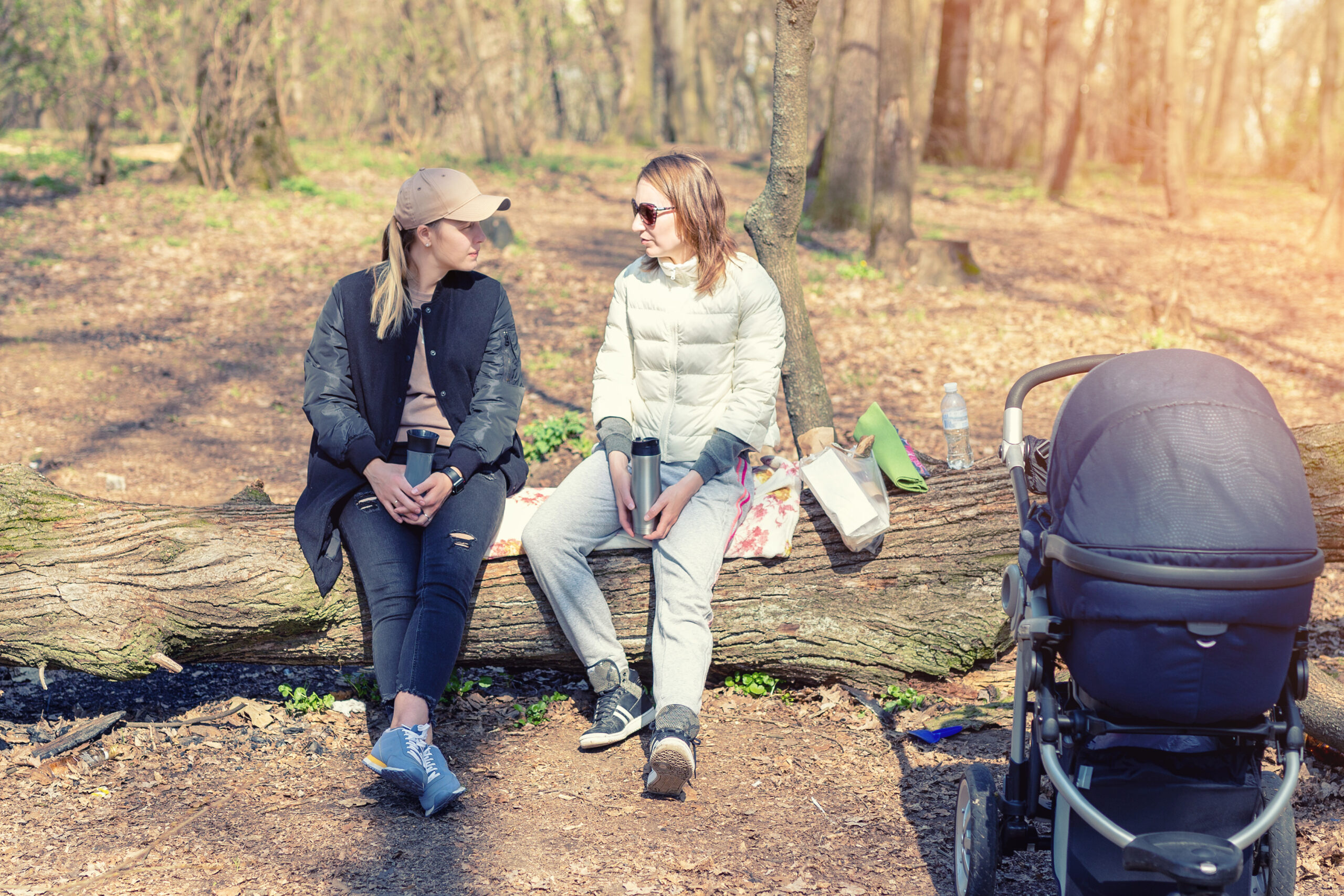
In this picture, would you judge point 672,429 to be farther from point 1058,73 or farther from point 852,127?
point 1058,73

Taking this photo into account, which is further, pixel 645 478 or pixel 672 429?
pixel 672 429

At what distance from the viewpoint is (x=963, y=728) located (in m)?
3.78

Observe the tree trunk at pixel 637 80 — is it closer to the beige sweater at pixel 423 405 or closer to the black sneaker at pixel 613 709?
the beige sweater at pixel 423 405

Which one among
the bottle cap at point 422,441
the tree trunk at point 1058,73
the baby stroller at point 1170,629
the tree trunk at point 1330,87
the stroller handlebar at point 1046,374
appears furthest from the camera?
the tree trunk at point 1058,73

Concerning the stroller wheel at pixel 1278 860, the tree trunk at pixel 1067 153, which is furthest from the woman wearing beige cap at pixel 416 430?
the tree trunk at pixel 1067 153

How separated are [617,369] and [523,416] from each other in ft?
11.3

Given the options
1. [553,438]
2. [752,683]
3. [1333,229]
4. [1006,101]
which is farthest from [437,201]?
[1006,101]

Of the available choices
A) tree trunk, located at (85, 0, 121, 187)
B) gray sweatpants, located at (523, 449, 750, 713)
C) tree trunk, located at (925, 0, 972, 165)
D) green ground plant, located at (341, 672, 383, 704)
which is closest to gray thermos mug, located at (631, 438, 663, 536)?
gray sweatpants, located at (523, 449, 750, 713)

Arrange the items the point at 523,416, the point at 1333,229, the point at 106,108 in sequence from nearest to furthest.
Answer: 1. the point at 523,416
2. the point at 1333,229
3. the point at 106,108

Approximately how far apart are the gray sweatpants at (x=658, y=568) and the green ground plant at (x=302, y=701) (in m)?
1.04

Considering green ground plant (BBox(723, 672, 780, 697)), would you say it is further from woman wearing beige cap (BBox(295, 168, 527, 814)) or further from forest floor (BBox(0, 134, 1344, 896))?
woman wearing beige cap (BBox(295, 168, 527, 814))

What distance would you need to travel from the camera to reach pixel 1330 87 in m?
15.7

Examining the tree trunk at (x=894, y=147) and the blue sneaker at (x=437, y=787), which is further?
the tree trunk at (x=894, y=147)

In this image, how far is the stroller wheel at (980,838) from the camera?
2.60 metres
